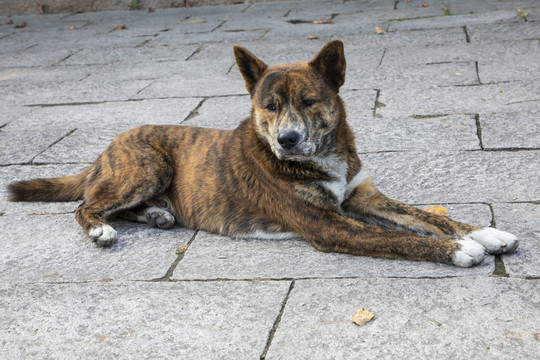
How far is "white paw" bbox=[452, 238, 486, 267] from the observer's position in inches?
140

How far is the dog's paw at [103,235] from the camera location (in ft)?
14.1

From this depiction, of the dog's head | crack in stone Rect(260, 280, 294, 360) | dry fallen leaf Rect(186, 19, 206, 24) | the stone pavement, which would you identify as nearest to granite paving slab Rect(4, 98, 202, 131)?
the stone pavement

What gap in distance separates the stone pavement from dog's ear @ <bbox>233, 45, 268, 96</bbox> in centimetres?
111

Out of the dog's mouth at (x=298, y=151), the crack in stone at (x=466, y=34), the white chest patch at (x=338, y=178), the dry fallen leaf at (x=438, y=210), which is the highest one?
the dog's mouth at (x=298, y=151)

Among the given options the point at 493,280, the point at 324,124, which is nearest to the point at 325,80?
the point at 324,124

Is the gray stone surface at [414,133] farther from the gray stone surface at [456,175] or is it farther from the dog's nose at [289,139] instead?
the dog's nose at [289,139]

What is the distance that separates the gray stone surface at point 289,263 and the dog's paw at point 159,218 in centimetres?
31

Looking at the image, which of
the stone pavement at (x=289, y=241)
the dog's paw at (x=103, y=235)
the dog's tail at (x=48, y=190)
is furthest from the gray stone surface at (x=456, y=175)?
the dog's tail at (x=48, y=190)

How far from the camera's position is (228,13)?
12.4 metres

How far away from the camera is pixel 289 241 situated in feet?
14.0

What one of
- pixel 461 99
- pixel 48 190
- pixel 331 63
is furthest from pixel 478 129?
pixel 48 190

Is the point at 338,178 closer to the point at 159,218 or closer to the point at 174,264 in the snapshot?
the point at 174,264

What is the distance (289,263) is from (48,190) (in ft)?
7.57

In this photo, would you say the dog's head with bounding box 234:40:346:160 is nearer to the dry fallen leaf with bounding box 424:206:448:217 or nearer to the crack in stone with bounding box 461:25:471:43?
the dry fallen leaf with bounding box 424:206:448:217
